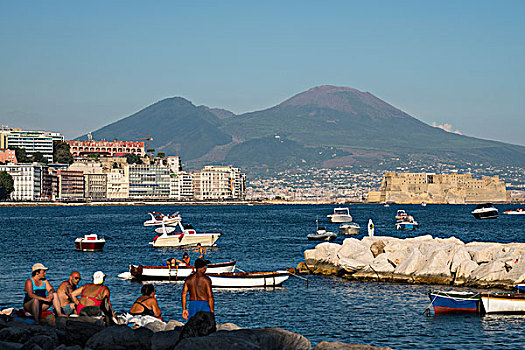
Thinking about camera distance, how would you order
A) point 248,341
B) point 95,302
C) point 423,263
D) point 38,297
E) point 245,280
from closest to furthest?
point 248,341
point 95,302
point 38,297
point 245,280
point 423,263

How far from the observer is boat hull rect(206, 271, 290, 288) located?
103ft

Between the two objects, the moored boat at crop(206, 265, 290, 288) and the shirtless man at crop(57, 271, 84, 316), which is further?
the moored boat at crop(206, 265, 290, 288)

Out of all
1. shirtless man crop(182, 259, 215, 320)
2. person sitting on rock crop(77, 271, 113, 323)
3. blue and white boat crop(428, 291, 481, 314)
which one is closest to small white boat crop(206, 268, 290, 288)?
blue and white boat crop(428, 291, 481, 314)

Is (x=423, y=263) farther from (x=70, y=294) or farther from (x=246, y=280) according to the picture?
(x=70, y=294)

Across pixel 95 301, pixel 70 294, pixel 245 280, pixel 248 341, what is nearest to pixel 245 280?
pixel 245 280

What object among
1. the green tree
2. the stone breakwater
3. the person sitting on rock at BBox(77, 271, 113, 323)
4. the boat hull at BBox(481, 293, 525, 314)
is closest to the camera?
the person sitting on rock at BBox(77, 271, 113, 323)

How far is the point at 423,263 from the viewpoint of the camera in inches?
1283

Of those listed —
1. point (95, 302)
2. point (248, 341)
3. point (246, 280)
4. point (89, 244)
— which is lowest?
point (246, 280)

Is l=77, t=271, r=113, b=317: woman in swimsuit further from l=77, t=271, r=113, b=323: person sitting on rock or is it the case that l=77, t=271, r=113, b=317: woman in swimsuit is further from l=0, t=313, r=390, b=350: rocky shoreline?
l=0, t=313, r=390, b=350: rocky shoreline

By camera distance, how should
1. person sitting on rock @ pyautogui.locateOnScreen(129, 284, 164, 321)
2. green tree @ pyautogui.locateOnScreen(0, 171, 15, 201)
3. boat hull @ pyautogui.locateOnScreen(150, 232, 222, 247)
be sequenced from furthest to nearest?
green tree @ pyautogui.locateOnScreen(0, 171, 15, 201) < boat hull @ pyautogui.locateOnScreen(150, 232, 222, 247) < person sitting on rock @ pyautogui.locateOnScreen(129, 284, 164, 321)

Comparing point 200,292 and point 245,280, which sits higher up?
point 200,292

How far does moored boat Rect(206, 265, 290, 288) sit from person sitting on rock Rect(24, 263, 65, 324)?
1408cm

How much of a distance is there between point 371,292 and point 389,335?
7.85 metres

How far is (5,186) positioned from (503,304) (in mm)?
183596
